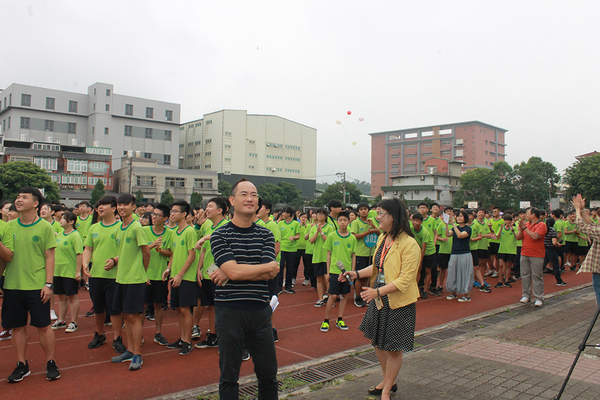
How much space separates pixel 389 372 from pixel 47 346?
11.8 ft

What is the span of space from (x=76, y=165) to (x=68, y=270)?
56.9m

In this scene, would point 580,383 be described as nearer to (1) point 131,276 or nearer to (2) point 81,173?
(1) point 131,276

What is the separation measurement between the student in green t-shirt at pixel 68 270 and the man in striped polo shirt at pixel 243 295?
4167mm

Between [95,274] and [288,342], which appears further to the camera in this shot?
[288,342]

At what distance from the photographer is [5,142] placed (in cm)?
5662

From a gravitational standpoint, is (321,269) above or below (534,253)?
below

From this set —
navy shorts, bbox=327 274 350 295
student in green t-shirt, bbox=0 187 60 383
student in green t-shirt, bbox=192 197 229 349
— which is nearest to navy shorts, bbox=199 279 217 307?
student in green t-shirt, bbox=192 197 229 349

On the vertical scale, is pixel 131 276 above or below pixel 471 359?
above

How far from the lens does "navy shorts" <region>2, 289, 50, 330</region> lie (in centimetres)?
426

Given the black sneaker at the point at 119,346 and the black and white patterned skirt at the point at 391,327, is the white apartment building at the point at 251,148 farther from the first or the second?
the black and white patterned skirt at the point at 391,327

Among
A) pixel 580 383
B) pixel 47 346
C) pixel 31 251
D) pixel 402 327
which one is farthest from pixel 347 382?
pixel 31 251

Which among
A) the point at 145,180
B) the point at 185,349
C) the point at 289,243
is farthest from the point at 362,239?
the point at 145,180

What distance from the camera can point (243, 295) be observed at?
112 inches

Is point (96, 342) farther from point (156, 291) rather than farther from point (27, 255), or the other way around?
point (27, 255)
